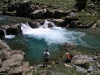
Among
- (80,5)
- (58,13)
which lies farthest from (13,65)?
(80,5)

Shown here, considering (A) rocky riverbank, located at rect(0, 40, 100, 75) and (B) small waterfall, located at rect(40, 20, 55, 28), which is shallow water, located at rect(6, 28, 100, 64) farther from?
(B) small waterfall, located at rect(40, 20, 55, 28)

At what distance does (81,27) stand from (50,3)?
76.7ft

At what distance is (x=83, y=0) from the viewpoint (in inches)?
3221

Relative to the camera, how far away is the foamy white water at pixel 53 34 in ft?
189

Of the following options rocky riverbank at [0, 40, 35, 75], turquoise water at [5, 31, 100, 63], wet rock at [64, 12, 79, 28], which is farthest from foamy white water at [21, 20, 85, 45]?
rocky riverbank at [0, 40, 35, 75]

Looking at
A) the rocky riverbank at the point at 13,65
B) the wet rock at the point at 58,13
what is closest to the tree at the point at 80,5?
the wet rock at the point at 58,13

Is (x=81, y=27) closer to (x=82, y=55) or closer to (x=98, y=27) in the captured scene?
(x=98, y=27)

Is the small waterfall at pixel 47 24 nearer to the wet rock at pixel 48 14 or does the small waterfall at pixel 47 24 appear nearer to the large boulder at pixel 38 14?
the wet rock at pixel 48 14

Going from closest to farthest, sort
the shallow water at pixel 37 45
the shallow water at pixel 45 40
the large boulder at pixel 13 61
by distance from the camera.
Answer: the large boulder at pixel 13 61, the shallow water at pixel 37 45, the shallow water at pixel 45 40

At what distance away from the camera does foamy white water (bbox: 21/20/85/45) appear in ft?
189

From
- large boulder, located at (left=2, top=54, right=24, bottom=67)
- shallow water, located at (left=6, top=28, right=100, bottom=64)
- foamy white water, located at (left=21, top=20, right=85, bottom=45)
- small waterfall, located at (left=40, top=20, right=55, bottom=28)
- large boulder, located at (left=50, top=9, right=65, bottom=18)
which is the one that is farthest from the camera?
large boulder, located at (left=50, top=9, right=65, bottom=18)

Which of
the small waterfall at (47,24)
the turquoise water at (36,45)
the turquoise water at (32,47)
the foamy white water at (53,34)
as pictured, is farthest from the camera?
the small waterfall at (47,24)

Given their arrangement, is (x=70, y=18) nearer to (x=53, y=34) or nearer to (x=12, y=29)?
(x=53, y=34)

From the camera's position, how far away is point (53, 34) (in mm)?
64000
